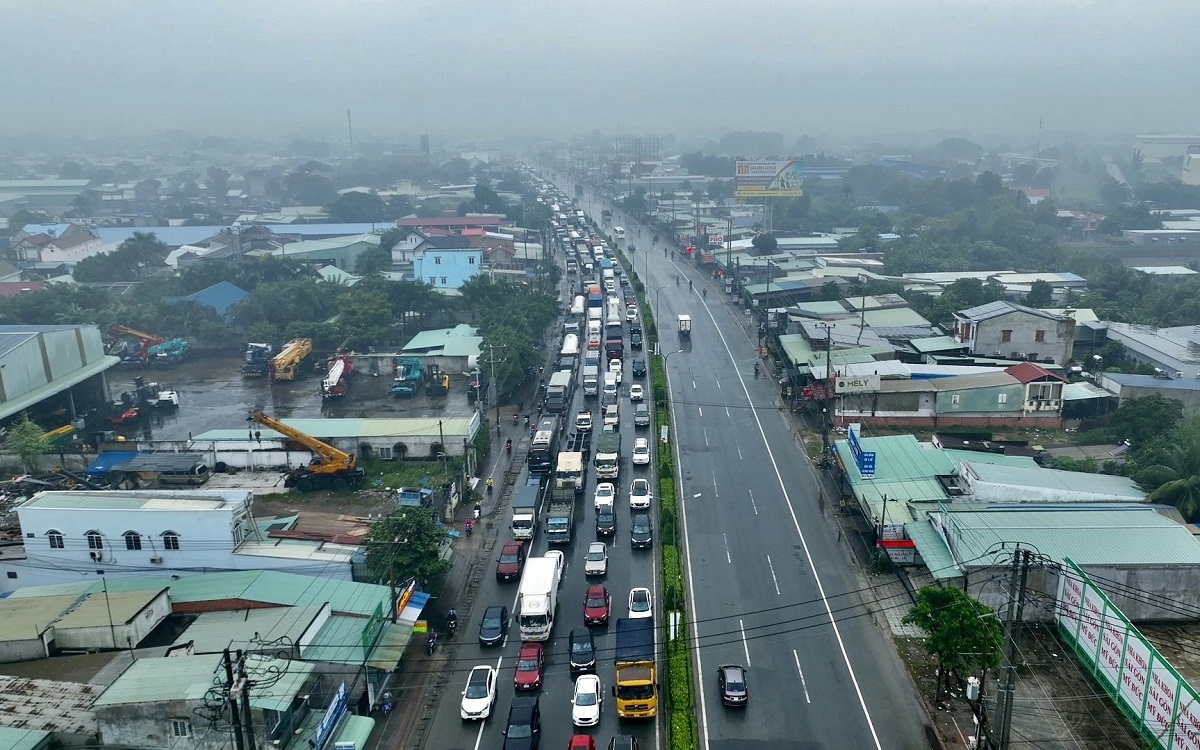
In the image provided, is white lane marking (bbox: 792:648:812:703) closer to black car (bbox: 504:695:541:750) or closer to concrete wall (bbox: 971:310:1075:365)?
black car (bbox: 504:695:541:750)

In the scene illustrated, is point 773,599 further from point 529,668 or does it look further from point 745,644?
point 529,668

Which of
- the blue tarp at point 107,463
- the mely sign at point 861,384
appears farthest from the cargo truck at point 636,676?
the blue tarp at point 107,463

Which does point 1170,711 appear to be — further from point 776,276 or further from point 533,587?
point 776,276

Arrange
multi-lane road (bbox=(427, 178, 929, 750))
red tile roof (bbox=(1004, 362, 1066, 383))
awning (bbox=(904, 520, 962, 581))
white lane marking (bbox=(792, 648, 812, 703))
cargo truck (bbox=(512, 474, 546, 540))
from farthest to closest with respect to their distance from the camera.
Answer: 1. red tile roof (bbox=(1004, 362, 1066, 383))
2. cargo truck (bbox=(512, 474, 546, 540))
3. awning (bbox=(904, 520, 962, 581))
4. white lane marking (bbox=(792, 648, 812, 703))
5. multi-lane road (bbox=(427, 178, 929, 750))

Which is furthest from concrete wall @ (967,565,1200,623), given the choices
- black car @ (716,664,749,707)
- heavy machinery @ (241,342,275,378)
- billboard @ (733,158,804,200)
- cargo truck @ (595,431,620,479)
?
billboard @ (733,158,804,200)

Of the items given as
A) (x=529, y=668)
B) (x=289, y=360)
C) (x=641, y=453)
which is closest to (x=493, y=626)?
(x=529, y=668)

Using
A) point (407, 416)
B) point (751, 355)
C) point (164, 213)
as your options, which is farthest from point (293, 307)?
point (164, 213)
